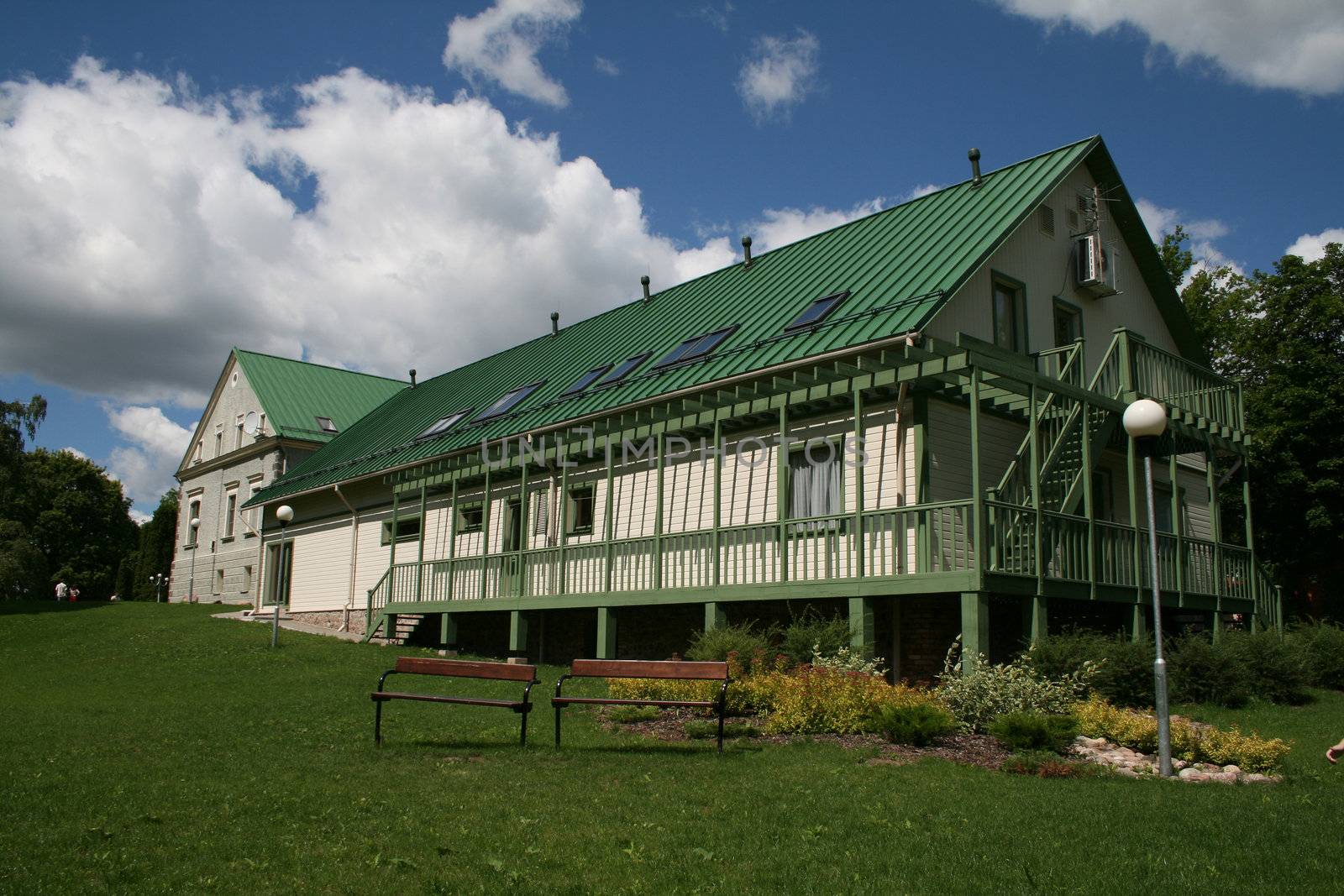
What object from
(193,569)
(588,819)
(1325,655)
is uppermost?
(193,569)

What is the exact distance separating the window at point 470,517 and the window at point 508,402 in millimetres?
2074

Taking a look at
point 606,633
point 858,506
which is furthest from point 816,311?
point 606,633

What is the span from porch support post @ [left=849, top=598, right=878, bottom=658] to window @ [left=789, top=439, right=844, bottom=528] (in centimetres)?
244

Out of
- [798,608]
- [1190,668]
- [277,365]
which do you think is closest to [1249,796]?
[1190,668]

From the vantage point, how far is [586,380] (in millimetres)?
23969

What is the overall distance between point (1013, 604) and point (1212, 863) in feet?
38.7

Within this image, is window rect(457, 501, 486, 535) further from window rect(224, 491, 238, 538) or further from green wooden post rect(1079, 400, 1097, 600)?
window rect(224, 491, 238, 538)

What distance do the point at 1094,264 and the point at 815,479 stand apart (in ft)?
23.1

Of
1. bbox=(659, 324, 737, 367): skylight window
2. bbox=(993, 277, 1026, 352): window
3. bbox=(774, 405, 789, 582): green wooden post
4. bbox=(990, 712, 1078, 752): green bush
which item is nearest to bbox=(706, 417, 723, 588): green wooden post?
bbox=(774, 405, 789, 582): green wooden post

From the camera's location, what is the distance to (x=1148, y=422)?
1016 centimetres

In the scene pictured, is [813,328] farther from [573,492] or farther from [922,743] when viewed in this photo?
[922,743]

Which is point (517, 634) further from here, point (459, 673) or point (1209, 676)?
point (1209, 676)

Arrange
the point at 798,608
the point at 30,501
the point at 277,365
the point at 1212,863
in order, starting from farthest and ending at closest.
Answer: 1. the point at 30,501
2. the point at 277,365
3. the point at 798,608
4. the point at 1212,863

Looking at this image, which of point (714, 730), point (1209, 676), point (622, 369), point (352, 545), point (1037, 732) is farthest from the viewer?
point (352, 545)
